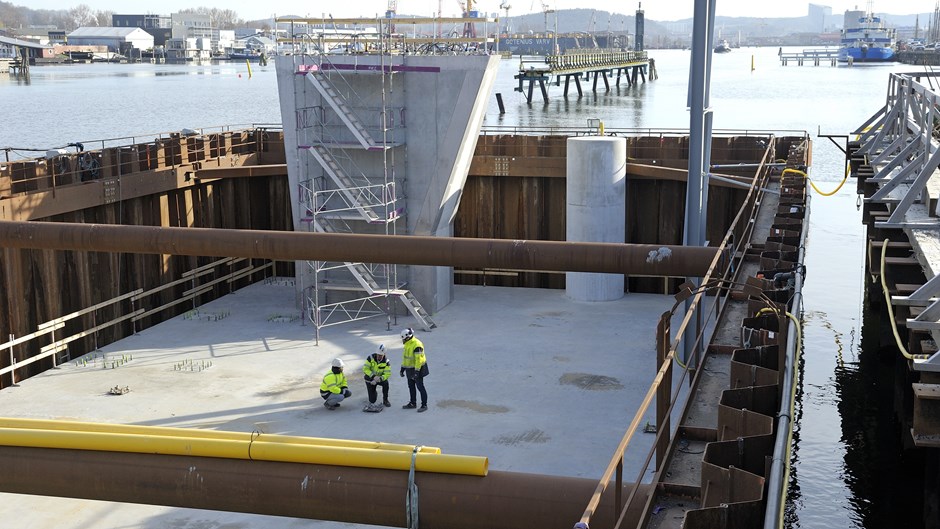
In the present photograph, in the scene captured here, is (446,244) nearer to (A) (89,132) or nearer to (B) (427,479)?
(B) (427,479)

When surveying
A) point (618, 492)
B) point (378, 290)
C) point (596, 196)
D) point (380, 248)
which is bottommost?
point (378, 290)

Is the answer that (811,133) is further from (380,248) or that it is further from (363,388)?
(380,248)

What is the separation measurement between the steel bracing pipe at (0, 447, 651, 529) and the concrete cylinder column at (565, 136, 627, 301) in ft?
67.0

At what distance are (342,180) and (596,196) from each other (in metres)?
6.62

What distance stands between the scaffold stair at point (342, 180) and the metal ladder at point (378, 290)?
968 millimetres

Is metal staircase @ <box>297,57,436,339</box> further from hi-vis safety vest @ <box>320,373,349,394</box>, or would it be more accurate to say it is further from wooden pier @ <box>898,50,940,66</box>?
wooden pier @ <box>898,50,940,66</box>

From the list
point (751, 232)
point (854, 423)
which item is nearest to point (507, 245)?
point (751, 232)

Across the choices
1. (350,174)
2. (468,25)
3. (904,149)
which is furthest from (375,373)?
(468,25)

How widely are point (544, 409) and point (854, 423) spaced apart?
717 centimetres

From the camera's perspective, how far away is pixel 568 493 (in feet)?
23.8

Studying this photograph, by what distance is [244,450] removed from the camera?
7676mm

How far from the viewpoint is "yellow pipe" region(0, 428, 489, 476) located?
742 centimetres

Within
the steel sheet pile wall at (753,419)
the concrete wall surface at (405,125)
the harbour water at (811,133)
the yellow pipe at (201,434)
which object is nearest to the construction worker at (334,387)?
the concrete wall surface at (405,125)

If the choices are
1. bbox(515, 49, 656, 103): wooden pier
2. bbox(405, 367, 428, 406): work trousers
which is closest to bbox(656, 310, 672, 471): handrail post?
bbox(405, 367, 428, 406): work trousers
